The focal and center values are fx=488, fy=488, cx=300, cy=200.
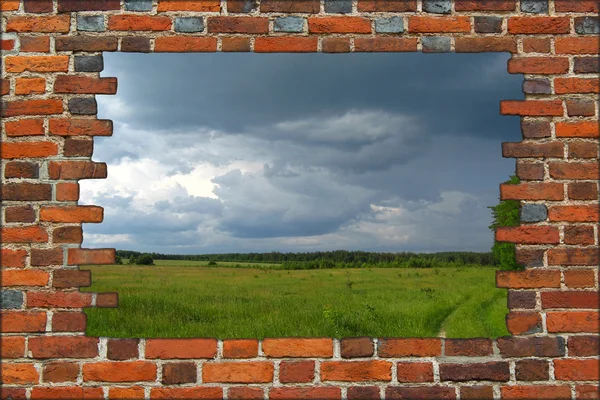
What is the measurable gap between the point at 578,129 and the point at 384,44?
1.25m

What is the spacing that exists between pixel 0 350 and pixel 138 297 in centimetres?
188

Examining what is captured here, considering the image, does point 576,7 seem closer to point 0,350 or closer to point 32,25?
point 32,25

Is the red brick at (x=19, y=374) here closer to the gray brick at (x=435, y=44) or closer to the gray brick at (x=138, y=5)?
the gray brick at (x=138, y=5)

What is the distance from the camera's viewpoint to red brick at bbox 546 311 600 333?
2805 mm

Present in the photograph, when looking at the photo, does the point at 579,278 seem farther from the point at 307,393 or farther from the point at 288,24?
the point at 288,24

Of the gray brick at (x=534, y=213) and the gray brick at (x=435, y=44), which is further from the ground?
the gray brick at (x=435, y=44)

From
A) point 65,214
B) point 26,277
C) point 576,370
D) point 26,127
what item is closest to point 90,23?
point 26,127

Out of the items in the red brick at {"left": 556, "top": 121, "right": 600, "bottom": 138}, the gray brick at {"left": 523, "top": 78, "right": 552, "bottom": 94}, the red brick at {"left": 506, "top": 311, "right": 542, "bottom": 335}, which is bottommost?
the red brick at {"left": 506, "top": 311, "right": 542, "bottom": 335}

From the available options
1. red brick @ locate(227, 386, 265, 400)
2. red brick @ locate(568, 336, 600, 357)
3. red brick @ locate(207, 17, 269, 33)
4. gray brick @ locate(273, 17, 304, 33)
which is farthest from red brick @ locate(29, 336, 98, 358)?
red brick @ locate(568, 336, 600, 357)

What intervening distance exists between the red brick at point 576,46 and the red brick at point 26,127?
3.12 meters

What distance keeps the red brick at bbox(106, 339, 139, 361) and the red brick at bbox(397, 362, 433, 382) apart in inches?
59.1

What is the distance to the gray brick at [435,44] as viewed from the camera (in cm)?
293

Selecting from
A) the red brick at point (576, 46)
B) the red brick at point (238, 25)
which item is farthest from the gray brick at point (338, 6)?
the red brick at point (576, 46)

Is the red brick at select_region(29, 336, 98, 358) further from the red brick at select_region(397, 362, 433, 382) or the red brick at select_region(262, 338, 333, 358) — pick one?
the red brick at select_region(397, 362, 433, 382)
